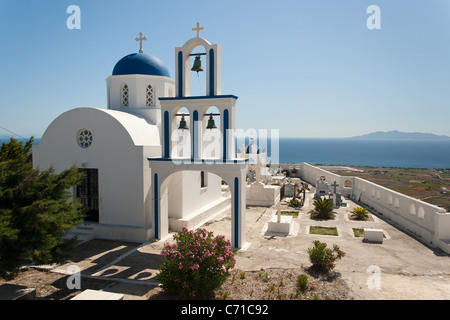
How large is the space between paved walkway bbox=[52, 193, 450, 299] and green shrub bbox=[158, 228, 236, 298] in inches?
35.2

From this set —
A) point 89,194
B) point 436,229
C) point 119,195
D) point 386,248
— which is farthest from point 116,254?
point 436,229

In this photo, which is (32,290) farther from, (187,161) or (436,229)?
(436,229)

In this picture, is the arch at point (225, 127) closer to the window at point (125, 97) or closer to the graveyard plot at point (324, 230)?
the graveyard plot at point (324, 230)

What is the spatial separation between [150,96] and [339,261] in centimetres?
1048

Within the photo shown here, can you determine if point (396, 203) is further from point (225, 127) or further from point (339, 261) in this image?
point (225, 127)

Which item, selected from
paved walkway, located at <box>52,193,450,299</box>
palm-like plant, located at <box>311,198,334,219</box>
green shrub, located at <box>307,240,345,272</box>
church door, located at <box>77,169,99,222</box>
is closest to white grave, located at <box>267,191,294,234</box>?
paved walkway, located at <box>52,193,450,299</box>

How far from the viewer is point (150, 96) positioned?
49.9ft

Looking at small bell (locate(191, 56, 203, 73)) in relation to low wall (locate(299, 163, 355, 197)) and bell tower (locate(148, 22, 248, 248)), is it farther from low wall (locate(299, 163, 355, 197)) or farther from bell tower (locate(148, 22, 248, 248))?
low wall (locate(299, 163, 355, 197))

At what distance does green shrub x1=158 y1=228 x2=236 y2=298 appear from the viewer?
7309 mm

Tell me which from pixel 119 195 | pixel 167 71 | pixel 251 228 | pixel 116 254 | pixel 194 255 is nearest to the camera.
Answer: pixel 194 255

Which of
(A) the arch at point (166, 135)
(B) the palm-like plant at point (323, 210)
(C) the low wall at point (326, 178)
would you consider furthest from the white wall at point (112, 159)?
(C) the low wall at point (326, 178)

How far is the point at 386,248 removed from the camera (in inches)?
431

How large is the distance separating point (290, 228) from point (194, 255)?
240 inches

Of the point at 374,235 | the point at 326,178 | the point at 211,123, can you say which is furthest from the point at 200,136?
the point at 326,178
